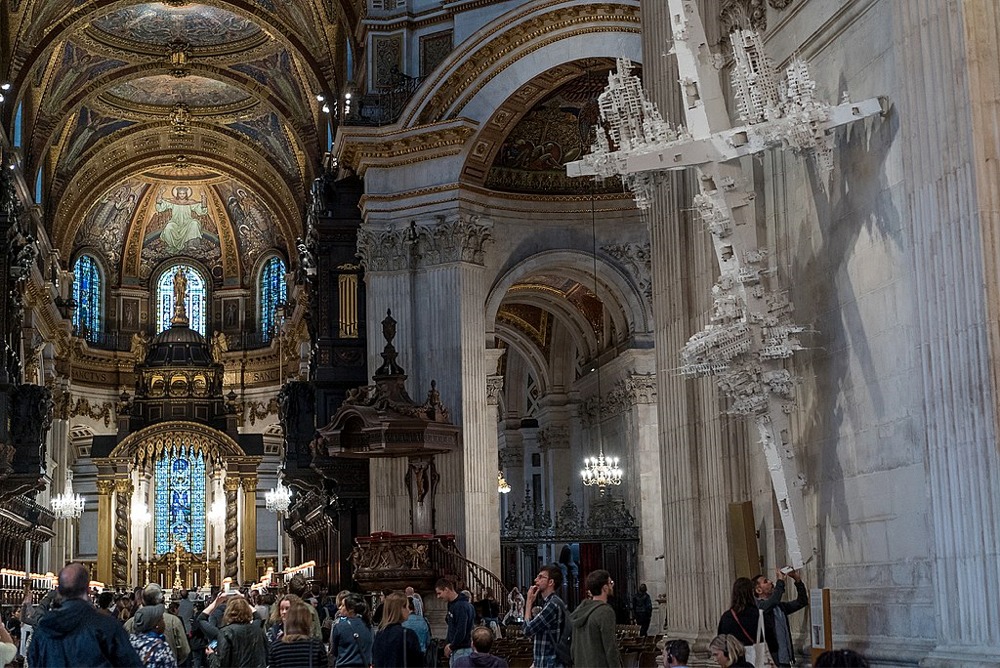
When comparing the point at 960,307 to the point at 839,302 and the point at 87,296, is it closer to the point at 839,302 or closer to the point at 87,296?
the point at 839,302

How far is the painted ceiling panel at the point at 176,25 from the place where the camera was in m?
35.0

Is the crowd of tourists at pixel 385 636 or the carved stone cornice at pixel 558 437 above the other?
the carved stone cornice at pixel 558 437

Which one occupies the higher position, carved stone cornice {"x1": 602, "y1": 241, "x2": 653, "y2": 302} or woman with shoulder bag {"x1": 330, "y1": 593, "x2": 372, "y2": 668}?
carved stone cornice {"x1": 602, "y1": 241, "x2": 653, "y2": 302}

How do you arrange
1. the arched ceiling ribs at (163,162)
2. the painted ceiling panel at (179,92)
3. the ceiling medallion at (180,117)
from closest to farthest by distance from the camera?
the painted ceiling panel at (179,92) < the ceiling medallion at (180,117) < the arched ceiling ribs at (163,162)

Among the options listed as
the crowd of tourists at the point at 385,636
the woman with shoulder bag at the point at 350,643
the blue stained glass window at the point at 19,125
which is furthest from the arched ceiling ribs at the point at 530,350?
the woman with shoulder bag at the point at 350,643

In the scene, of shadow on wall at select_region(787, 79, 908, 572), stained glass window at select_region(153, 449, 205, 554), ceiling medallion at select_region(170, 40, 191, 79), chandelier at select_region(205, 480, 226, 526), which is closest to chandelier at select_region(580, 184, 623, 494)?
ceiling medallion at select_region(170, 40, 191, 79)

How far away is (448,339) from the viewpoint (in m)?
23.9

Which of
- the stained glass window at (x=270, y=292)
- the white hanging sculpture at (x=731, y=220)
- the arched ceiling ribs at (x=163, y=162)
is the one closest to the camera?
the white hanging sculpture at (x=731, y=220)

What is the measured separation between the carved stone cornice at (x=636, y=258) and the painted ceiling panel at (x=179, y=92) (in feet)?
54.9

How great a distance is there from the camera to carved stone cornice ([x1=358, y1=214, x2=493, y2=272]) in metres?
24.0

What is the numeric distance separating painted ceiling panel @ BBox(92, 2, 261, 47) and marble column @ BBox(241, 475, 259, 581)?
55.6 ft

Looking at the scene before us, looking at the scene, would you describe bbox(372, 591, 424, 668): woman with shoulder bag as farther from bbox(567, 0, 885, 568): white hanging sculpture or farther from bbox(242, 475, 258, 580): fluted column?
bbox(242, 475, 258, 580): fluted column

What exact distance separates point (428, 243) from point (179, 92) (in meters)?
18.9

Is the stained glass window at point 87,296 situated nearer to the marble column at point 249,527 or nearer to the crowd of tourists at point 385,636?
the marble column at point 249,527
